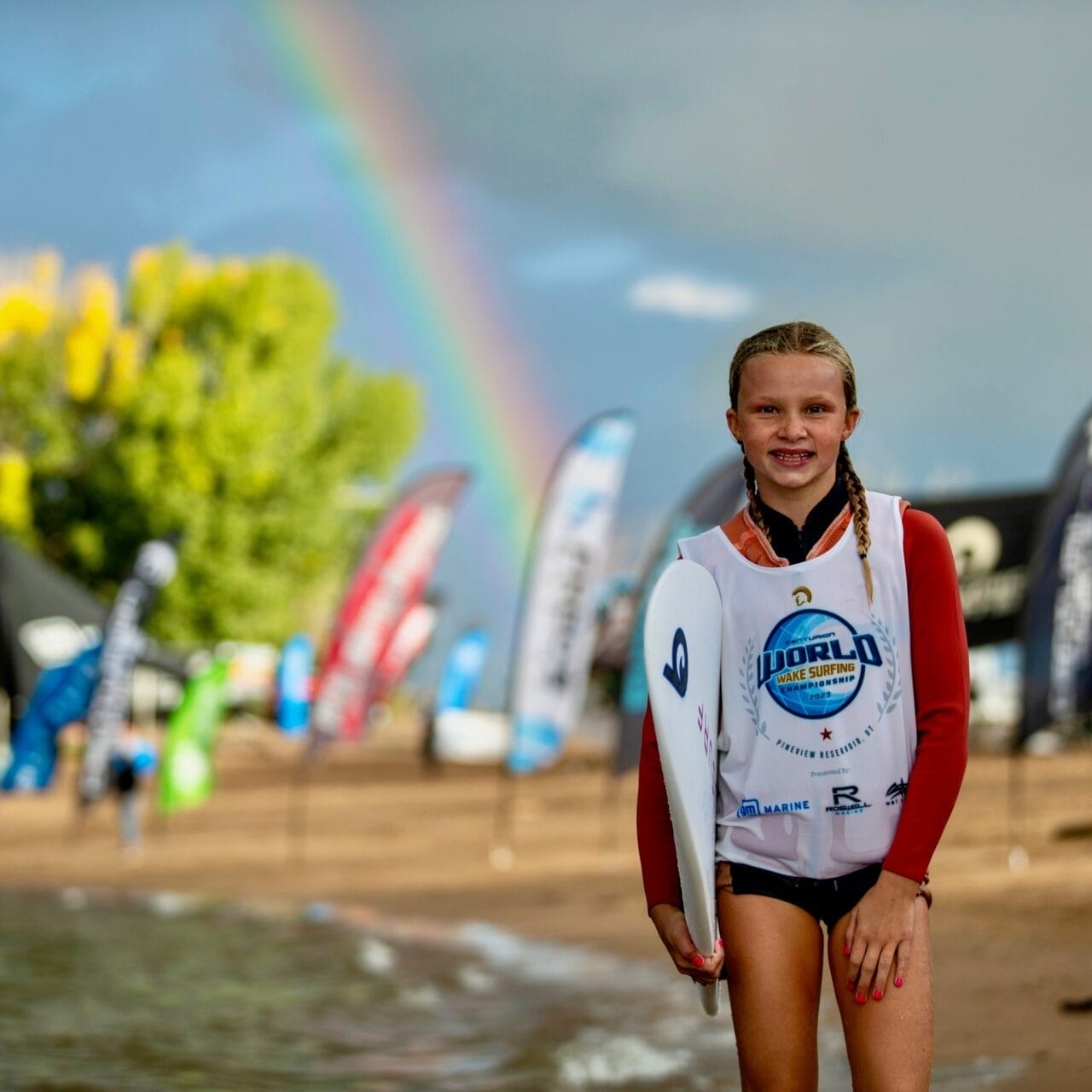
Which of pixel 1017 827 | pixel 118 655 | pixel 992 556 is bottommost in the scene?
pixel 1017 827

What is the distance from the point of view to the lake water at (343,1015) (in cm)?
711

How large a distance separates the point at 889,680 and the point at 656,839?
473 mm

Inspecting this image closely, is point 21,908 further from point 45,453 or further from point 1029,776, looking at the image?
point 45,453

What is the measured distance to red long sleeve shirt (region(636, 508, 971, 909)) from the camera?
259 centimetres

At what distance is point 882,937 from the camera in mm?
2580

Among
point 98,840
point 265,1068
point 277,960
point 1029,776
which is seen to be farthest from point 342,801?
point 265,1068


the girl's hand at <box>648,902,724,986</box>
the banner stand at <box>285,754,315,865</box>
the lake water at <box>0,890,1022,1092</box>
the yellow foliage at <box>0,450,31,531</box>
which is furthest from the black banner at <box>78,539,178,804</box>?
the yellow foliage at <box>0,450,31,531</box>

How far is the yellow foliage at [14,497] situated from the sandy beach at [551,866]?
11327mm

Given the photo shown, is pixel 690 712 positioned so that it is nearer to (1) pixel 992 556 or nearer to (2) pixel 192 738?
(2) pixel 192 738

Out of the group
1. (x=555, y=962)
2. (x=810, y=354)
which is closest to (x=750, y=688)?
(x=810, y=354)

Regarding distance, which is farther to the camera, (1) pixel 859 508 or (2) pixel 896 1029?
(1) pixel 859 508

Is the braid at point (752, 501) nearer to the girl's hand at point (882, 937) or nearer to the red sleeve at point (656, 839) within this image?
the red sleeve at point (656, 839)

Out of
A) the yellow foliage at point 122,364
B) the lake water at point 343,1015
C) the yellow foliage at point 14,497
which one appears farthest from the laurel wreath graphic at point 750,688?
the yellow foliage at point 122,364

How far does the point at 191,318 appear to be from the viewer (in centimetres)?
4403
